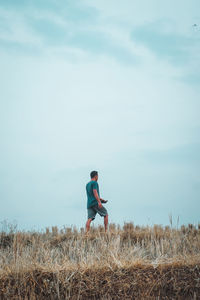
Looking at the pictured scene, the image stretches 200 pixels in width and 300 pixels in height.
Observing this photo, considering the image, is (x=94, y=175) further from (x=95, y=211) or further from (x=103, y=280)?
(x=103, y=280)

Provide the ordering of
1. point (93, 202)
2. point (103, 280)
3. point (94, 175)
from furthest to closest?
point (94, 175), point (93, 202), point (103, 280)

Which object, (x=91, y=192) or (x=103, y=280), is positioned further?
(x=91, y=192)

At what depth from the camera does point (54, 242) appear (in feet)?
43.3

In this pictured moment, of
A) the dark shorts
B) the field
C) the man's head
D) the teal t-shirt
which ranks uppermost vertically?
the man's head

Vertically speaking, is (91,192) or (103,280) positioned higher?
(91,192)

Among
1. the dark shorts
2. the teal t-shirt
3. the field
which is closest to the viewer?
the field

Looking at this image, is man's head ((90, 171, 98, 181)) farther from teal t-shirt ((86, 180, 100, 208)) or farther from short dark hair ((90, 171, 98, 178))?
teal t-shirt ((86, 180, 100, 208))

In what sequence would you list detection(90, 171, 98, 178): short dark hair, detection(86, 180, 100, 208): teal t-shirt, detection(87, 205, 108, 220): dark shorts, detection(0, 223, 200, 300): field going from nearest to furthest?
detection(0, 223, 200, 300): field → detection(86, 180, 100, 208): teal t-shirt → detection(87, 205, 108, 220): dark shorts → detection(90, 171, 98, 178): short dark hair

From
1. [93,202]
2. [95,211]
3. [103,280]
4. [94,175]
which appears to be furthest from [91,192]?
Answer: [103,280]

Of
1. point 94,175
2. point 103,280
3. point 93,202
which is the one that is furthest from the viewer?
point 94,175

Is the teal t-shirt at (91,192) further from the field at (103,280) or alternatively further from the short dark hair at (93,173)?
the field at (103,280)

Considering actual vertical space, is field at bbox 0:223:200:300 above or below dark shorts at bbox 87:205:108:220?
below

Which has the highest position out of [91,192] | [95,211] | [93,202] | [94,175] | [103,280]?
[94,175]

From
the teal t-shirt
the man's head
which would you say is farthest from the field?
the man's head
